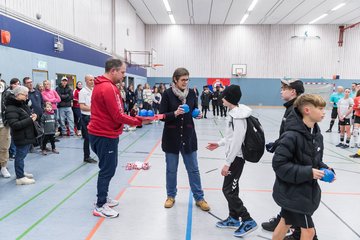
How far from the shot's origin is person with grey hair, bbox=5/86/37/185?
14.4 feet

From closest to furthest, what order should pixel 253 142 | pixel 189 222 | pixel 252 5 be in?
pixel 253 142, pixel 189 222, pixel 252 5

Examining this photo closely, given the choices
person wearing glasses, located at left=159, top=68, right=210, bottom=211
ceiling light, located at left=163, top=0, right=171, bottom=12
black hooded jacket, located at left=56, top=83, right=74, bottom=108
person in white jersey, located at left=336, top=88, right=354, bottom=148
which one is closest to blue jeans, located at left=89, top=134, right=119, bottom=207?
person wearing glasses, located at left=159, top=68, right=210, bottom=211

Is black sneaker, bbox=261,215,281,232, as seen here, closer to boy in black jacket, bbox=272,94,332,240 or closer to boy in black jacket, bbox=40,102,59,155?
boy in black jacket, bbox=272,94,332,240

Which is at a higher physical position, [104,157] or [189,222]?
[104,157]

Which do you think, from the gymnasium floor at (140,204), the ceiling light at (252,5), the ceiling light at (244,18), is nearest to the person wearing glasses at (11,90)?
the gymnasium floor at (140,204)

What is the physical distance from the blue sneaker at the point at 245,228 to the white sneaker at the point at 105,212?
148cm

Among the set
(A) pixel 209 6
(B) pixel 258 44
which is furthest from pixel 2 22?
(B) pixel 258 44

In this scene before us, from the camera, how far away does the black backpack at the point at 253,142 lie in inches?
110

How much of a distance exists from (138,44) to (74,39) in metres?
10.9

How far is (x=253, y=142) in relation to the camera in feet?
9.20

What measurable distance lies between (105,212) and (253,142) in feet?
6.53

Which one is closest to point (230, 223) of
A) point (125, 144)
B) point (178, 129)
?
point (178, 129)

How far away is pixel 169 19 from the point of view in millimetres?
21531

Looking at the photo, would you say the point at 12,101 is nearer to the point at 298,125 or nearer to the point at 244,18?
the point at 298,125
